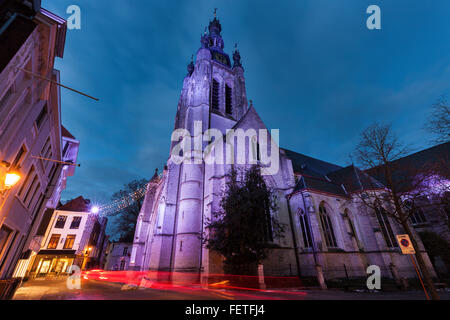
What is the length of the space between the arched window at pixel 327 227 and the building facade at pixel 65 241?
3294 cm

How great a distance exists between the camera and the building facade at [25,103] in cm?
505

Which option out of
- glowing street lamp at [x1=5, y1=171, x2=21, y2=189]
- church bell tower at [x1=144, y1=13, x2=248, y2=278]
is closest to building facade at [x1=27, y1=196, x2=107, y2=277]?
church bell tower at [x1=144, y1=13, x2=248, y2=278]

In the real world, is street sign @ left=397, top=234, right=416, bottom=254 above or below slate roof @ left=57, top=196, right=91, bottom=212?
below

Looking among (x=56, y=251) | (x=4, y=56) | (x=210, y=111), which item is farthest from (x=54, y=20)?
(x=56, y=251)

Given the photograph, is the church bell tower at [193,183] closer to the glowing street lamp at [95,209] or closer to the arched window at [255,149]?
the arched window at [255,149]

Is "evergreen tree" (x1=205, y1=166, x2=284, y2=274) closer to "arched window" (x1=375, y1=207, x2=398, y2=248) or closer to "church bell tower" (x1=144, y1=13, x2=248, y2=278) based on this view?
"church bell tower" (x1=144, y1=13, x2=248, y2=278)

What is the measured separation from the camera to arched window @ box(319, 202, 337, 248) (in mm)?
16511

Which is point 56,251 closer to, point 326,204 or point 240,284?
point 240,284

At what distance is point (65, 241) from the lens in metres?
27.8

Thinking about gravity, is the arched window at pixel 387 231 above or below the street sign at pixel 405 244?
above

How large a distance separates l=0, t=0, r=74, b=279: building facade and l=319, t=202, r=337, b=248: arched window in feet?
64.9

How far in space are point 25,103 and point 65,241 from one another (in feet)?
99.5

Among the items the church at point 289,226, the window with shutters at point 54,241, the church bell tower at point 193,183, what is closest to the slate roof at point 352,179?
the church at point 289,226

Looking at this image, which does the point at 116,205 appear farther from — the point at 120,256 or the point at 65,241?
the point at 120,256
